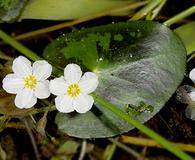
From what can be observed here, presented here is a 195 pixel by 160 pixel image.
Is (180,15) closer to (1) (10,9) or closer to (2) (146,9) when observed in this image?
(2) (146,9)

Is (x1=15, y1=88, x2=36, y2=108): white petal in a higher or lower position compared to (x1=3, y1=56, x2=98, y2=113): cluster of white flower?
lower

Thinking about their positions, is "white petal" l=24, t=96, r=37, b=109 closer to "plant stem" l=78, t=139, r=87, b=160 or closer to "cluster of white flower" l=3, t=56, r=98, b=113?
"cluster of white flower" l=3, t=56, r=98, b=113

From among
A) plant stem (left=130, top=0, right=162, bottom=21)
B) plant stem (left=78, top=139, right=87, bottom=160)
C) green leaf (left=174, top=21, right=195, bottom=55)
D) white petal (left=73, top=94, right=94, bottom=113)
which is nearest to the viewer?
white petal (left=73, top=94, right=94, bottom=113)

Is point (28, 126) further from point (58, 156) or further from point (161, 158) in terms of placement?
point (161, 158)

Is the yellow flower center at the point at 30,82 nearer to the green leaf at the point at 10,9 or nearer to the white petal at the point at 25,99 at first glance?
the white petal at the point at 25,99

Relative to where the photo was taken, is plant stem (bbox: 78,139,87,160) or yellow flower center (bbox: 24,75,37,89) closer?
yellow flower center (bbox: 24,75,37,89)

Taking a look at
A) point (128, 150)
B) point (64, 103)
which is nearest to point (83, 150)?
point (128, 150)

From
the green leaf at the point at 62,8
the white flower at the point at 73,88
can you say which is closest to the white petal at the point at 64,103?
the white flower at the point at 73,88

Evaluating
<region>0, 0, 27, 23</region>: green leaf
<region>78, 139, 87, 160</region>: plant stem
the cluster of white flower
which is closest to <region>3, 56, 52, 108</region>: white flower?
the cluster of white flower
